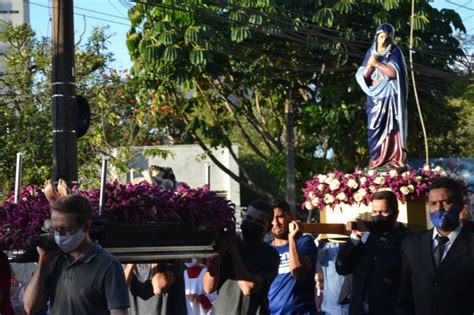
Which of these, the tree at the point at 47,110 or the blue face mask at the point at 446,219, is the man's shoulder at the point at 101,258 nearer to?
the blue face mask at the point at 446,219

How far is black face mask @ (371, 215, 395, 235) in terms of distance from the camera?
8.10 meters

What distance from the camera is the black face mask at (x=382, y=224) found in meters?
8.10

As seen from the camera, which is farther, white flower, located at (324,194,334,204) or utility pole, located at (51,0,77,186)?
white flower, located at (324,194,334,204)

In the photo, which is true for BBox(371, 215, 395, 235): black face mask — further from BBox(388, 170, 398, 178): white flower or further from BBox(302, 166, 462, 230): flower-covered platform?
BBox(388, 170, 398, 178): white flower

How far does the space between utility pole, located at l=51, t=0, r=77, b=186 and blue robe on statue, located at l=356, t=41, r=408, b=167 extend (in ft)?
13.2

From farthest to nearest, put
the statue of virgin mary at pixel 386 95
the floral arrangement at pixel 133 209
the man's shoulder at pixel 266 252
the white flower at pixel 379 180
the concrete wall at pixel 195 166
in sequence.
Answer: the concrete wall at pixel 195 166 < the statue of virgin mary at pixel 386 95 < the white flower at pixel 379 180 < the man's shoulder at pixel 266 252 < the floral arrangement at pixel 133 209

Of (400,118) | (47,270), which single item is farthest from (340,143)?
(47,270)

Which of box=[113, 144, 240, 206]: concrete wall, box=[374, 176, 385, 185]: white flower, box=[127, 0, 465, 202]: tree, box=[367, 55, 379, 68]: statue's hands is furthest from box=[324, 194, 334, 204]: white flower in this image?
box=[113, 144, 240, 206]: concrete wall

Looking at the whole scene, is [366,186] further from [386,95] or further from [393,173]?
[386,95]

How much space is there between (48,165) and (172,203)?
647 inches

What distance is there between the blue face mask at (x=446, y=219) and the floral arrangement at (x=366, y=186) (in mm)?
4364

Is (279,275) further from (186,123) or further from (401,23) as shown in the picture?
(186,123)

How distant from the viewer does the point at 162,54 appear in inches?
807

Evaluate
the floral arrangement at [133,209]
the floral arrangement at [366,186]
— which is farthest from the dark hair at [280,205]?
the floral arrangement at [366,186]
